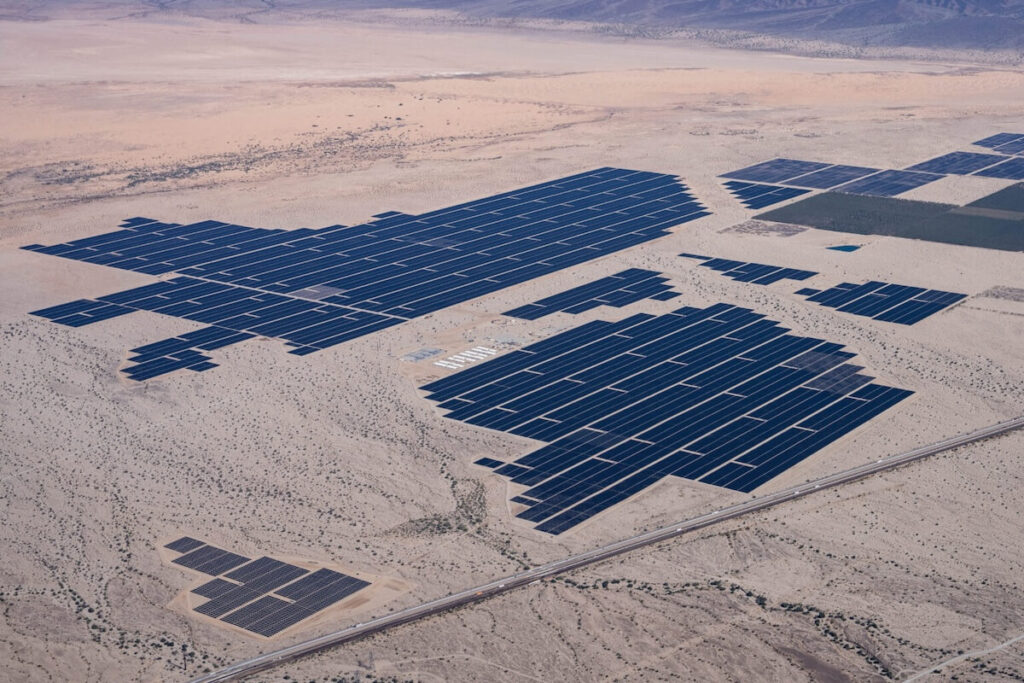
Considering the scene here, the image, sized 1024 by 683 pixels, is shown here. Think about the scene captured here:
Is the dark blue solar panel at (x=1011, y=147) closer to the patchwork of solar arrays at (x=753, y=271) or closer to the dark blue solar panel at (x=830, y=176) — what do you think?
the dark blue solar panel at (x=830, y=176)

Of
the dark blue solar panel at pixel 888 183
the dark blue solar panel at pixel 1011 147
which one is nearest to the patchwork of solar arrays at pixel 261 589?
the dark blue solar panel at pixel 888 183

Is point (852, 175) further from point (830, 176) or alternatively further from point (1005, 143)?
point (1005, 143)

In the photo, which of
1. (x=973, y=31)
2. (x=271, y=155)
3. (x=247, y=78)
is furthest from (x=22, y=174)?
(x=973, y=31)

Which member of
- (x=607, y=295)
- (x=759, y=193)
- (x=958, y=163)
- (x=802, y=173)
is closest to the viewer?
(x=607, y=295)

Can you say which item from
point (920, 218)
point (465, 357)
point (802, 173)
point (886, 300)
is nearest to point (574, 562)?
point (465, 357)

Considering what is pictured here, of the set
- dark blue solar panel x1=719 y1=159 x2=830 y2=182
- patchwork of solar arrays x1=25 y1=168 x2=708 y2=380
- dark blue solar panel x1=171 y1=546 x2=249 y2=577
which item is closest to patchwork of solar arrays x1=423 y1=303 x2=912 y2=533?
dark blue solar panel x1=171 y1=546 x2=249 y2=577

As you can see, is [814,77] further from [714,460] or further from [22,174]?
[714,460]
